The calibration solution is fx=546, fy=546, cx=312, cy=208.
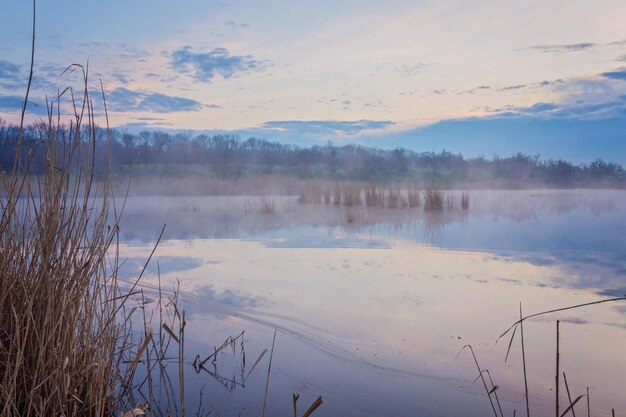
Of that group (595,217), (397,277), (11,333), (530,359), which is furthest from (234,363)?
(595,217)

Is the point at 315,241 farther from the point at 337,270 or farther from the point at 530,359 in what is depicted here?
the point at 530,359

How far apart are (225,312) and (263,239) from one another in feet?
12.2

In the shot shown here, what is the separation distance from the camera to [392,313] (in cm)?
352

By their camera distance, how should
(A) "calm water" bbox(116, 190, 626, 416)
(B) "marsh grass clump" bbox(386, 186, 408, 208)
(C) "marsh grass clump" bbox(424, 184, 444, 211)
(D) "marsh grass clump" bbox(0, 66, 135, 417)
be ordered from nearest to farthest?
(D) "marsh grass clump" bbox(0, 66, 135, 417) → (A) "calm water" bbox(116, 190, 626, 416) → (C) "marsh grass clump" bbox(424, 184, 444, 211) → (B) "marsh grass clump" bbox(386, 186, 408, 208)

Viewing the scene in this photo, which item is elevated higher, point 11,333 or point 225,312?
point 11,333

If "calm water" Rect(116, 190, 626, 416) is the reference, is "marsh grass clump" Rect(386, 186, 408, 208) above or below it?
above

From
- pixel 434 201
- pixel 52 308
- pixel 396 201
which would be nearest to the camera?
pixel 52 308

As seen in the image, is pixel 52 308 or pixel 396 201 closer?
pixel 52 308

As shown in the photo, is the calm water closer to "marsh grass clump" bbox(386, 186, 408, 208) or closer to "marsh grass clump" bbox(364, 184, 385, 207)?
"marsh grass clump" bbox(386, 186, 408, 208)

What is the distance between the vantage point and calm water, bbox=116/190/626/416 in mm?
2326

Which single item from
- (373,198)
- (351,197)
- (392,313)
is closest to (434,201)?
(373,198)

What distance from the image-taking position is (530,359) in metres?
2.70

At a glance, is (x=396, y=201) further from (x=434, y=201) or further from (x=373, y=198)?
(x=434, y=201)

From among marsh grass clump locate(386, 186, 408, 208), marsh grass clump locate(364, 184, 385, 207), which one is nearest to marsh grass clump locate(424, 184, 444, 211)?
marsh grass clump locate(386, 186, 408, 208)
